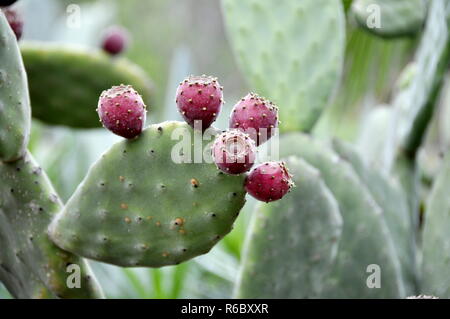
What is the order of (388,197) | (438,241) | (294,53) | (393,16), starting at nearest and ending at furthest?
(438,241) < (294,53) < (388,197) < (393,16)

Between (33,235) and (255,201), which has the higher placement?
(33,235)

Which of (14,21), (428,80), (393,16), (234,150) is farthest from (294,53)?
(234,150)

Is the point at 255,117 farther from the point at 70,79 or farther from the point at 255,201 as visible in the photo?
the point at 70,79

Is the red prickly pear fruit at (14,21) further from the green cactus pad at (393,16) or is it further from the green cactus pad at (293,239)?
the green cactus pad at (393,16)

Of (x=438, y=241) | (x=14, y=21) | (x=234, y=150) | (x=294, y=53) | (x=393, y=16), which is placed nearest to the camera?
(x=234, y=150)

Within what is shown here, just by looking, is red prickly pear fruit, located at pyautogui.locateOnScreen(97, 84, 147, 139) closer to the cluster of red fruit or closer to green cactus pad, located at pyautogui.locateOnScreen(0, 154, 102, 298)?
the cluster of red fruit
